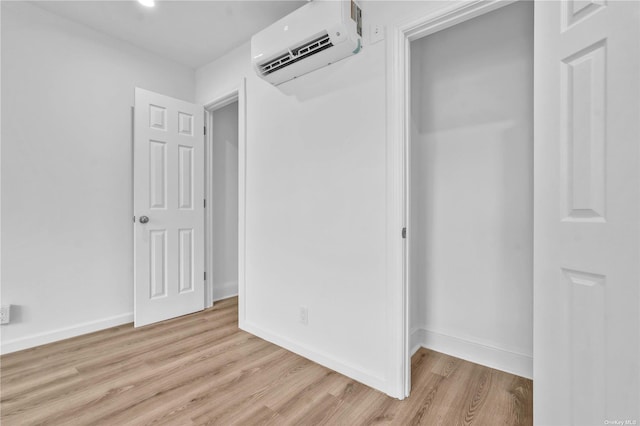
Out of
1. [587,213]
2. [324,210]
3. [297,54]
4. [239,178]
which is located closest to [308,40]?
[297,54]

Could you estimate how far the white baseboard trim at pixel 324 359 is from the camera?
1.71 metres

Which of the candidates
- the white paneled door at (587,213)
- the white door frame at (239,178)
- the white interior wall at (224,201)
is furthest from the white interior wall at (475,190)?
the white interior wall at (224,201)

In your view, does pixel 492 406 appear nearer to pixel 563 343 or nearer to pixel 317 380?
pixel 563 343

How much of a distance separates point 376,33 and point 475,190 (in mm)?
1205

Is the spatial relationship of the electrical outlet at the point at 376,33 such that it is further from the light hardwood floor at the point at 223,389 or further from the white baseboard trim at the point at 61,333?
the white baseboard trim at the point at 61,333

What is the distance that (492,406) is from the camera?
154 centimetres

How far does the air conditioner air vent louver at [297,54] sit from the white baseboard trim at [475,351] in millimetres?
2035

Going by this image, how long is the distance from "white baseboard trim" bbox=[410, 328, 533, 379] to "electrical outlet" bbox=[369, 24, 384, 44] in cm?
196

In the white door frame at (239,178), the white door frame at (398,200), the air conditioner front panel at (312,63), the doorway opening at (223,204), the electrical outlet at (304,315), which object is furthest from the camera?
the doorway opening at (223,204)

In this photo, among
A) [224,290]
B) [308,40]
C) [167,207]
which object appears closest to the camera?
[308,40]

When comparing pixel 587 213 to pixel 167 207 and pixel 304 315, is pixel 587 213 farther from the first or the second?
pixel 167 207

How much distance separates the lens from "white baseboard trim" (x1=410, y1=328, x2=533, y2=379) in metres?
1.84

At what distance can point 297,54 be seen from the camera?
192 centimetres

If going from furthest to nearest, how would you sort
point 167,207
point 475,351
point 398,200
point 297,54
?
point 167,207, point 475,351, point 297,54, point 398,200
